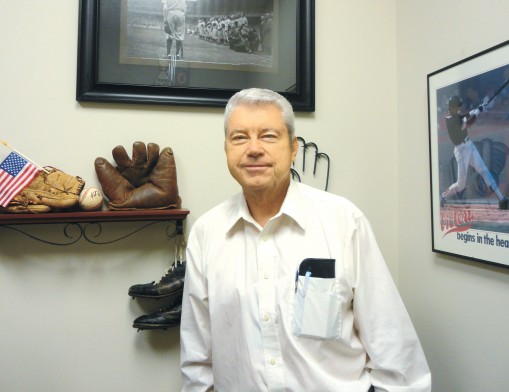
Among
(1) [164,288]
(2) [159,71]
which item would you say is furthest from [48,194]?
(2) [159,71]

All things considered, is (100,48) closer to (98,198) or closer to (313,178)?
(98,198)

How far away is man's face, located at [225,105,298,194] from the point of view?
0.93m

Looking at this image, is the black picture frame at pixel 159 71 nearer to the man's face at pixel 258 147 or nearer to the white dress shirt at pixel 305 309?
A: the man's face at pixel 258 147

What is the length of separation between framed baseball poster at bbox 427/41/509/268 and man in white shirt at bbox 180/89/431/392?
0.37m

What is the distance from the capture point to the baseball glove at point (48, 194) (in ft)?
3.86

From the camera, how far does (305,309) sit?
88 centimetres

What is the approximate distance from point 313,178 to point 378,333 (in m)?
0.76

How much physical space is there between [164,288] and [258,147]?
660 millimetres

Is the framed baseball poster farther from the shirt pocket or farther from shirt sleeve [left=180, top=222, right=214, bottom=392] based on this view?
shirt sleeve [left=180, top=222, right=214, bottom=392]

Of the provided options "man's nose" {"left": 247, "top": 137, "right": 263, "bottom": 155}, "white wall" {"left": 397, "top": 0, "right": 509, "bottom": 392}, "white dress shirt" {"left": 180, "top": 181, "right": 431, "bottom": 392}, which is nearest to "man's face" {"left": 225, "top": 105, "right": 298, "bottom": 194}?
"man's nose" {"left": 247, "top": 137, "right": 263, "bottom": 155}

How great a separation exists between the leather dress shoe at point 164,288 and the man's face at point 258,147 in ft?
1.73

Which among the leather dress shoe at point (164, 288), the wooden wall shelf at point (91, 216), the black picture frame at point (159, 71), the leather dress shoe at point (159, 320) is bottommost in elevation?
the leather dress shoe at point (159, 320)

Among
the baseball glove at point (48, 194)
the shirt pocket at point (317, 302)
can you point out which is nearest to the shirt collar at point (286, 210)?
the shirt pocket at point (317, 302)

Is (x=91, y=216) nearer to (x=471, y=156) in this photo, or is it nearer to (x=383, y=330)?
(x=383, y=330)
